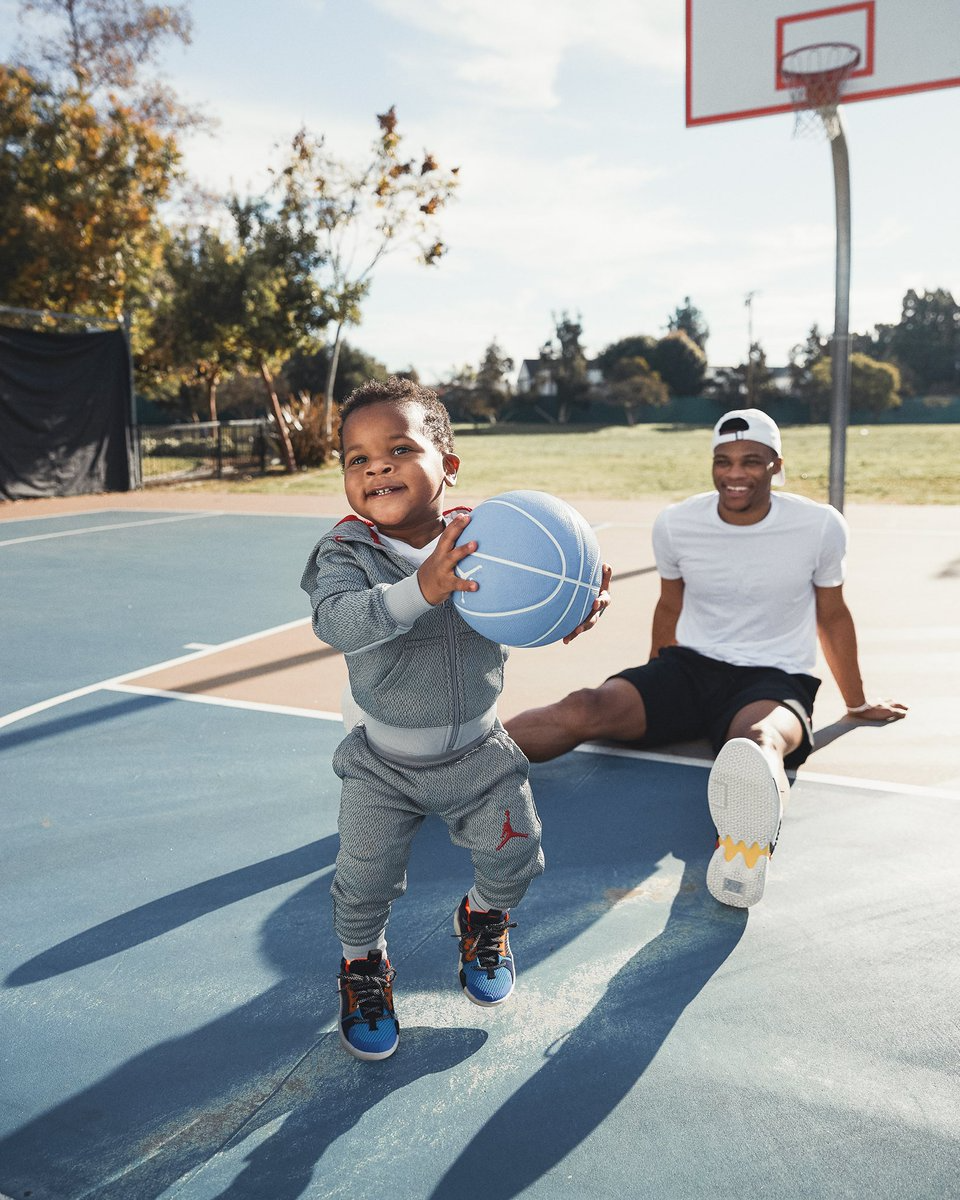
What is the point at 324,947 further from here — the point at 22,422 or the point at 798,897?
the point at 22,422

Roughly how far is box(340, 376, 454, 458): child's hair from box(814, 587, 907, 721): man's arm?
2.18m

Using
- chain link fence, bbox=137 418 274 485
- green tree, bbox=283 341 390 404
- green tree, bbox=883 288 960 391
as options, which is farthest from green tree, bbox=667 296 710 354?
chain link fence, bbox=137 418 274 485

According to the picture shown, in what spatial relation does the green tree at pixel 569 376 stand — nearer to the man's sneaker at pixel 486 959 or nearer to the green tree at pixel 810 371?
the green tree at pixel 810 371

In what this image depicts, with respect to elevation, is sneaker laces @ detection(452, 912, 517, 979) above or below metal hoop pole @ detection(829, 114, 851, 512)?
below

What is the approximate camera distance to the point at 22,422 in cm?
1591

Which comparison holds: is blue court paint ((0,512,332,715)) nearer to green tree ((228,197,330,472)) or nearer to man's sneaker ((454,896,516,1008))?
man's sneaker ((454,896,516,1008))

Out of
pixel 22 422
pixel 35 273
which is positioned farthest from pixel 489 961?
pixel 35 273

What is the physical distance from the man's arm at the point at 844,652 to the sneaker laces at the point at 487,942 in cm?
212

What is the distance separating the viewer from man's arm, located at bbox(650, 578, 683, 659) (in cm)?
428

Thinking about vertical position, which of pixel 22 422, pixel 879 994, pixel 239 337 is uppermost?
pixel 239 337

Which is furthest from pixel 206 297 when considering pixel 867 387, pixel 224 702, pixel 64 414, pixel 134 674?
pixel 867 387

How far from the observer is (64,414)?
656 inches

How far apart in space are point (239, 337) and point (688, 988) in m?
20.5

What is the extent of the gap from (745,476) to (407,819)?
7.07ft
